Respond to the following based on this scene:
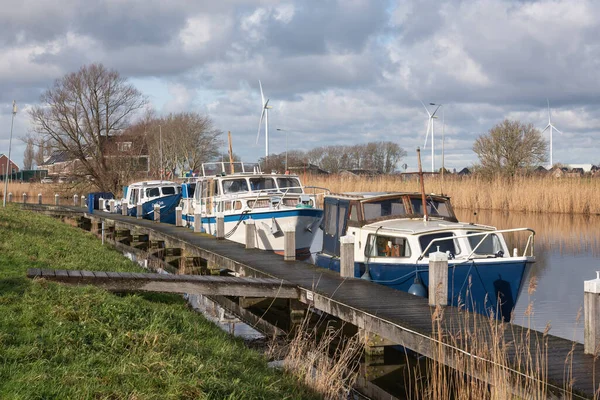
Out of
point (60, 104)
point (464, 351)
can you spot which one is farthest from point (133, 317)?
point (60, 104)

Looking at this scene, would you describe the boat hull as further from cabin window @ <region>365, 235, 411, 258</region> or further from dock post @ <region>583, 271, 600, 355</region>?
dock post @ <region>583, 271, 600, 355</region>

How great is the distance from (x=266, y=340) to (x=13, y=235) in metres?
8.52

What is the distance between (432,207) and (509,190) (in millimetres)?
23557

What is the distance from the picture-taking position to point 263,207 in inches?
900

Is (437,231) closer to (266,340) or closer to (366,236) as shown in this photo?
(366,236)

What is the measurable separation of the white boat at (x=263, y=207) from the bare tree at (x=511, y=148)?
35629 mm

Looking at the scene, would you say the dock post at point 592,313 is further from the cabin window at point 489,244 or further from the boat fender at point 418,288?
the cabin window at point 489,244

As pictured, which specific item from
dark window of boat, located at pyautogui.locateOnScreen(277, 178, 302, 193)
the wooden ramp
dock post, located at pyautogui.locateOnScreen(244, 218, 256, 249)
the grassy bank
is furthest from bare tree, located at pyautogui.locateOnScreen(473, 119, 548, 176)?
the wooden ramp

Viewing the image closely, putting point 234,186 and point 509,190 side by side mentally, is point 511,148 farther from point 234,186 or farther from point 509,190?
point 234,186

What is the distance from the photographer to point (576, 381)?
7.03 metres

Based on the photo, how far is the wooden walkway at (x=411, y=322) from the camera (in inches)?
292

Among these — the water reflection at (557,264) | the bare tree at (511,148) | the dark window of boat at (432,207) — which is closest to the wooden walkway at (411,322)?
the water reflection at (557,264)

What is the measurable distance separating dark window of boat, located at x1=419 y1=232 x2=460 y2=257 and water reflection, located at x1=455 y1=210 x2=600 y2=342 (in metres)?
1.62

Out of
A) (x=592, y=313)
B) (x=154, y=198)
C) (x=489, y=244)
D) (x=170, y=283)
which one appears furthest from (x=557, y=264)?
(x=154, y=198)
